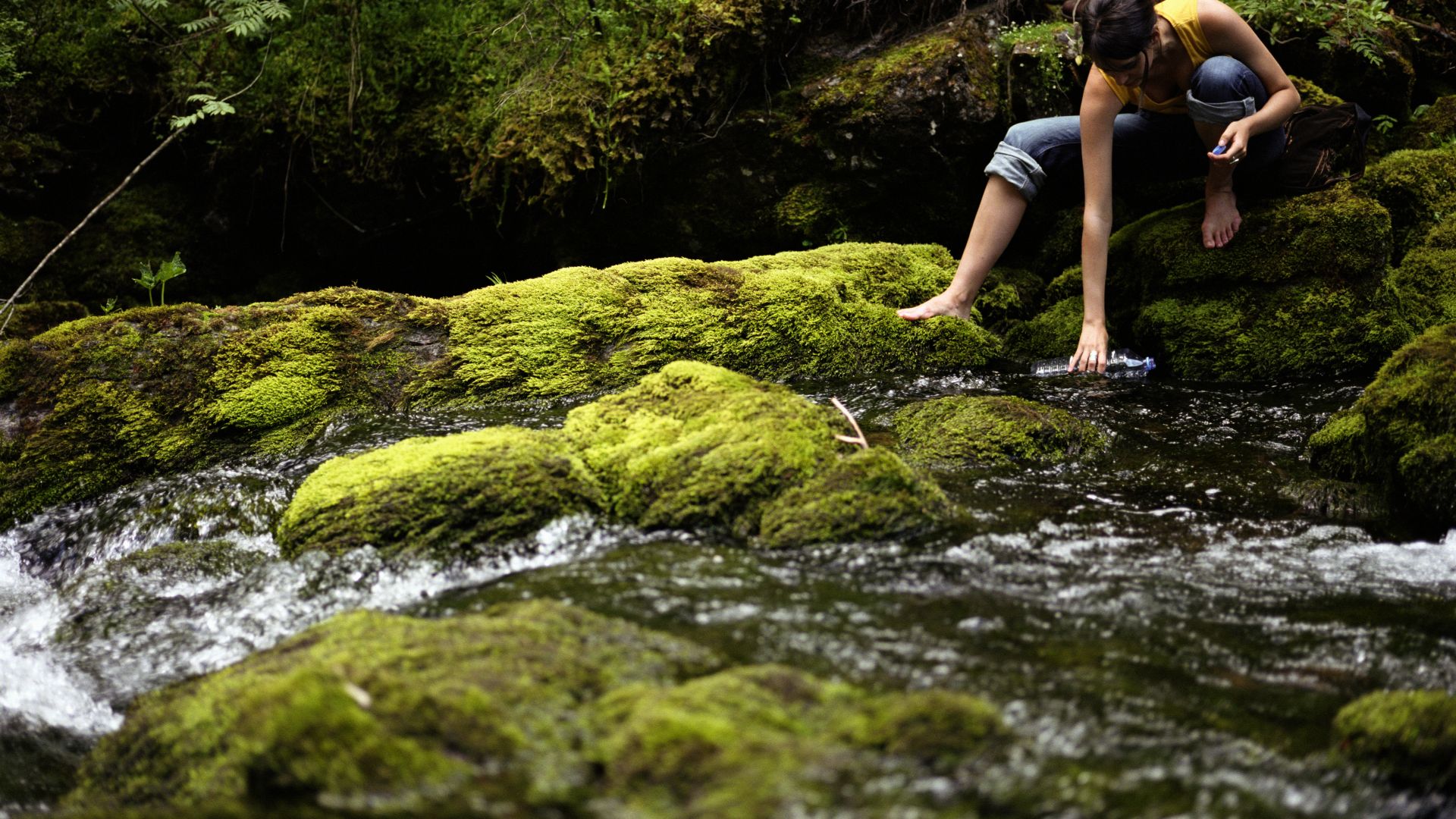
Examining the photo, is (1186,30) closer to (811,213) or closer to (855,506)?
(811,213)

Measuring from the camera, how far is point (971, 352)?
5.77 metres

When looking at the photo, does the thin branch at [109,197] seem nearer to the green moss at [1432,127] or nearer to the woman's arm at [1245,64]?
the woman's arm at [1245,64]

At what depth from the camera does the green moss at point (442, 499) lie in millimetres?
3287

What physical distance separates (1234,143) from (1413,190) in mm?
2037

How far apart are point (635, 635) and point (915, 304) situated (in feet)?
13.4

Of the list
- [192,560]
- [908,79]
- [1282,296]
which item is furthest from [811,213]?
[192,560]

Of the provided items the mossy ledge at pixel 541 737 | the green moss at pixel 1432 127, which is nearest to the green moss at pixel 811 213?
the green moss at pixel 1432 127

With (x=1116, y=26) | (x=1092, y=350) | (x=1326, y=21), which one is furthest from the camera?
(x=1326, y=21)

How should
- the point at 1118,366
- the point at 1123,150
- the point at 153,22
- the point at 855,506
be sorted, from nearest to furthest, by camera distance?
the point at 855,506, the point at 1123,150, the point at 1118,366, the point at 153,22

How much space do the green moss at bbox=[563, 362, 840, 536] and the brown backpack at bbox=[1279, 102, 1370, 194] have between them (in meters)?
3.68

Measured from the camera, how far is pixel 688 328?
17.5ft

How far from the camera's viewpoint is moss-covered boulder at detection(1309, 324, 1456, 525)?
11.3 ft

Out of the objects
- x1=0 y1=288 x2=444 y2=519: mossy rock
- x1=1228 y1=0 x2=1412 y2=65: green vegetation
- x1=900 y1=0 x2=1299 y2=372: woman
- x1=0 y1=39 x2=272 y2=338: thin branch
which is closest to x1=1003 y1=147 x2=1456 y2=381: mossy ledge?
x1=900 y1=0 x2=1299 y2=372: woman

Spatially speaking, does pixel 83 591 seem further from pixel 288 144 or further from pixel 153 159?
pixel 153 159
